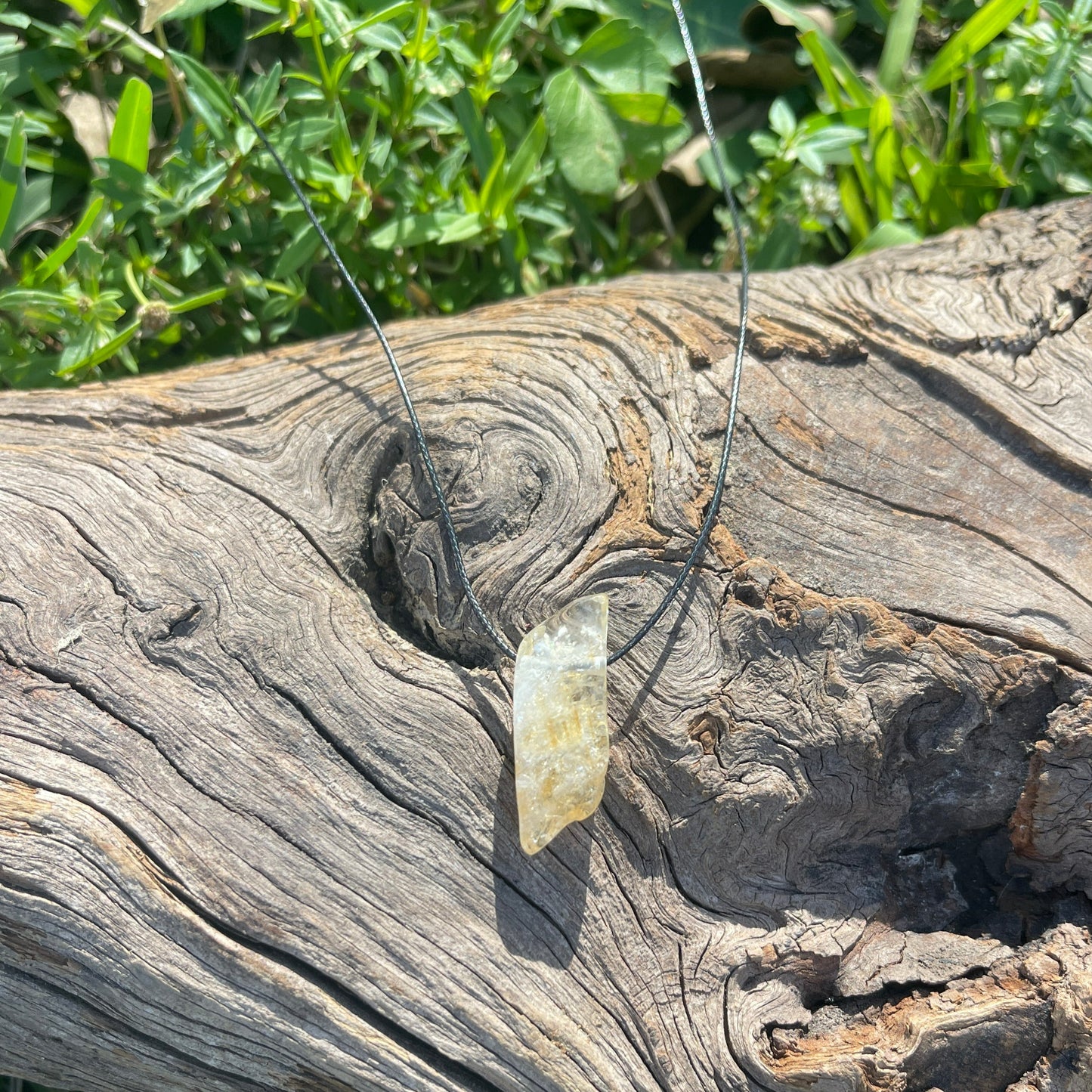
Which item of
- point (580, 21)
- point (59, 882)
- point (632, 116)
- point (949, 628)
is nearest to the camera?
point (59, 882)

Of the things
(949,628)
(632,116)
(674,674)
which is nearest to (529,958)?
(674,674)

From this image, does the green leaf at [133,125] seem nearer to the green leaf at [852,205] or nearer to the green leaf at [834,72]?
the green leaf at [834,72]

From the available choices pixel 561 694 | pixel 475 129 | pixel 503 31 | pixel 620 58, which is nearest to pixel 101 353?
pixel 475 129

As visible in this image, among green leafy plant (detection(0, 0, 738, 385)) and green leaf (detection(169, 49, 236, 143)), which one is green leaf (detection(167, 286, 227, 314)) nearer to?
green leafy plant (detection(0, 0, 738, 385))

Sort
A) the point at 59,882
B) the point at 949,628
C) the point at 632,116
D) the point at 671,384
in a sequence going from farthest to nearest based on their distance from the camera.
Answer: the point at 632,116
the point at 671,384
the point at 949,628
the point at 59,882

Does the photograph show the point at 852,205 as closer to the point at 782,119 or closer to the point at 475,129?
the point at 782,119

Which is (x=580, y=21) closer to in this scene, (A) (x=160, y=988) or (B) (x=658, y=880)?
(B) (x=658, y=880)
